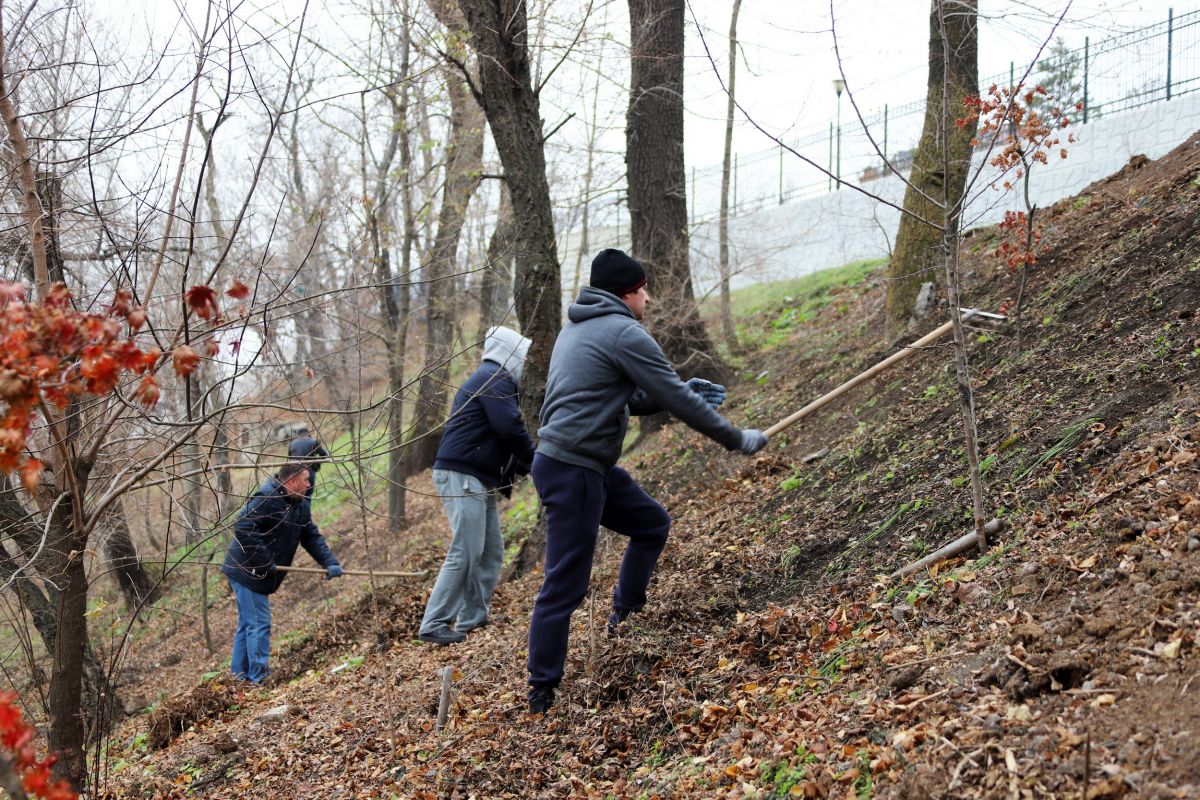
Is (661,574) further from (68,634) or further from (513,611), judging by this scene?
(68,634)

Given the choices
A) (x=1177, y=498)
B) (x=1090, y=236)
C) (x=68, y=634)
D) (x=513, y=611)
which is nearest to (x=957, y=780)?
(x=1177, y=498)

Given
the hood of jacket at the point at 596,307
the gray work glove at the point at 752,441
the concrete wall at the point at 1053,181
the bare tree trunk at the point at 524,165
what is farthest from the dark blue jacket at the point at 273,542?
the concrete wall at the point at 1053,181

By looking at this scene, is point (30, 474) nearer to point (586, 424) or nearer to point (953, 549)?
point (586, 424)

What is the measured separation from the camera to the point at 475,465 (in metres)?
6.30

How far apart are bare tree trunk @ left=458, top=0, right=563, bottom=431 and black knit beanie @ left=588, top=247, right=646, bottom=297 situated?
300 cm

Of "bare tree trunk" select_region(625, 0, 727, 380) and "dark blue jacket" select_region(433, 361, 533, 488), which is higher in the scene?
"bare tree trunk" select_region(625, 0, 727, 380)

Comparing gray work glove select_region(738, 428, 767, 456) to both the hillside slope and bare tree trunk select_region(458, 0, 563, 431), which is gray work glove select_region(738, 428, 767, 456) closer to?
the hillside slope

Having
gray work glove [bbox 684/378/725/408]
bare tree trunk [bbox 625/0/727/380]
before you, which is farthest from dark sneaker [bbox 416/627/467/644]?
bare tree trunk [bbox 625/0/727/380]

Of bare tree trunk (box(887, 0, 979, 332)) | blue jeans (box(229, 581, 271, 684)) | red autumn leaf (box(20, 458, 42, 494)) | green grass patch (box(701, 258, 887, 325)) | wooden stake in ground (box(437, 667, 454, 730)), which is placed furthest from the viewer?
green grass patch (box(701, 258, 887, 325))

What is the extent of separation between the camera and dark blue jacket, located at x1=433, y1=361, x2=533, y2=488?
6141 mm

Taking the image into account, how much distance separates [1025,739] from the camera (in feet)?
8.93

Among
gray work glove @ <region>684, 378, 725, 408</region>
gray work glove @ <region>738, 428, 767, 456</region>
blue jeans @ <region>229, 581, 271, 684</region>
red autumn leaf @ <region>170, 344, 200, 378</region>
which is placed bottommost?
blue jeans @ <region>229, 581, 271, 684</region>

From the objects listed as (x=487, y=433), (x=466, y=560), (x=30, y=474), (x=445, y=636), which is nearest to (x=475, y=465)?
(x=487, y=433)

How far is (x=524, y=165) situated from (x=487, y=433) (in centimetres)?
254
